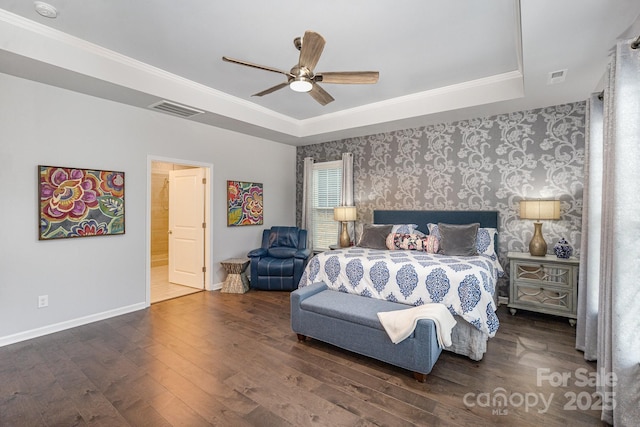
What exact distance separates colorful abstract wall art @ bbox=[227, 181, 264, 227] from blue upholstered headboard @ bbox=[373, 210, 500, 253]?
2.22 meters

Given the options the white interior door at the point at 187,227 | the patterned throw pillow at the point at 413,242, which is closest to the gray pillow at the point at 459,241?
the patterned throw pillow at the point at 413,242

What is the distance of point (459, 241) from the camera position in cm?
374

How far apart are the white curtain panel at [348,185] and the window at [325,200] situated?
16 centimetres

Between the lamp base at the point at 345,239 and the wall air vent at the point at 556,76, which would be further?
the lamp base at the point at 345,239

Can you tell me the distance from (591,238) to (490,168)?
1807mm

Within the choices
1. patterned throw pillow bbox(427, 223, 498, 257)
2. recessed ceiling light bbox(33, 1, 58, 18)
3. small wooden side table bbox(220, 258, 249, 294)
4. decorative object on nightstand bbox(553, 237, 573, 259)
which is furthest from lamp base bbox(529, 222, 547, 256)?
recessed ceiling light bbox(33, 1, 58, 18)

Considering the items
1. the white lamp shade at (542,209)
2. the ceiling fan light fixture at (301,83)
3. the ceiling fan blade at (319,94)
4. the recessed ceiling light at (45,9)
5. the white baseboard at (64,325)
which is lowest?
the white baseboard at (64,325)

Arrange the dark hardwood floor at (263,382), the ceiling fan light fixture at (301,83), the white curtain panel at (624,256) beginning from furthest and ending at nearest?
1. the ceiling fan light fixture at (301,83)
2. the dark hardwood floor at (263,382)
3. the white curtain panel at (624,256)

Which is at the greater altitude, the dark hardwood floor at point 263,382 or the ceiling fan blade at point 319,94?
the ceiling fan blade at point 319,94

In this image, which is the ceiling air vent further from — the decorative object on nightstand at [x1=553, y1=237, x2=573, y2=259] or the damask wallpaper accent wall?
the decorative object on nightstand at [x1=553, y1=237, x2=573, y2=259]

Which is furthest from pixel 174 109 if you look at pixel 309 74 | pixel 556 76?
pixel 556 76

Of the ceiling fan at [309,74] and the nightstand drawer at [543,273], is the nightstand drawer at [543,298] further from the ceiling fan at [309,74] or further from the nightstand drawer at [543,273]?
the ceiling fan at [309,74]

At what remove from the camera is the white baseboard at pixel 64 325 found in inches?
120

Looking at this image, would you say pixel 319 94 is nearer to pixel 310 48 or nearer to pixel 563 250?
pixel 310 48
